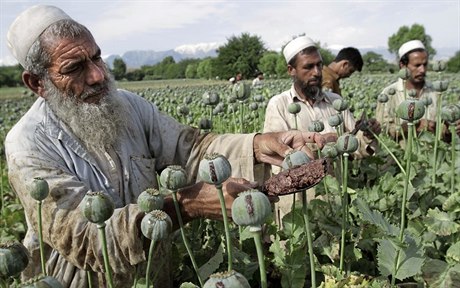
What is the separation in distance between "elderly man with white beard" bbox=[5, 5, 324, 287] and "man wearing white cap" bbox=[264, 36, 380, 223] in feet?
4.18

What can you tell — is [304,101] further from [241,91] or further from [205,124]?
[205,124]

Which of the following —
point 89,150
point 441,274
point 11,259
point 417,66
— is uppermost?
point 417,66

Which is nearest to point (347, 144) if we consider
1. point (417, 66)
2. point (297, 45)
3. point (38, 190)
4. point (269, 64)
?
point (38, 190)

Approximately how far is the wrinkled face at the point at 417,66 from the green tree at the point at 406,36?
7293 cm

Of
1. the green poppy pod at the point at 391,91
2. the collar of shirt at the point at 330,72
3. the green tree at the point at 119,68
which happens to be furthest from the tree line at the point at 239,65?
the green poppy pod at the point at 391,91

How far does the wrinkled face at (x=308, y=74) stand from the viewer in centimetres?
413

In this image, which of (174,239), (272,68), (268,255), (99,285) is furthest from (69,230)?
(272,68)

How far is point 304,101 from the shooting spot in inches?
162

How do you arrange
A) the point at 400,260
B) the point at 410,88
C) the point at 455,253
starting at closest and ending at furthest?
1. the point at 400,260
2. the point at 455,253
3. the point at 410,88

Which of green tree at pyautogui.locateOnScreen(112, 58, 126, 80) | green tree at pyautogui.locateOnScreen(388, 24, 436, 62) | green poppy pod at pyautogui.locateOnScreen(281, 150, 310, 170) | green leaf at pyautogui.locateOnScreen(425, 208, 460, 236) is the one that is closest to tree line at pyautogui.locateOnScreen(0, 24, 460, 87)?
green tree at pyautogui.locateOnScreen(112, 58, 126, 80)

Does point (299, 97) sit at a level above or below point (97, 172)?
above

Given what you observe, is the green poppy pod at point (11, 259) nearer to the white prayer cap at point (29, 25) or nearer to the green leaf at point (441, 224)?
the white prayer cap at point (29, 25)

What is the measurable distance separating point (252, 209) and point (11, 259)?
2.12ft

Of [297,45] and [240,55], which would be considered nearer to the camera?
[297,45]
